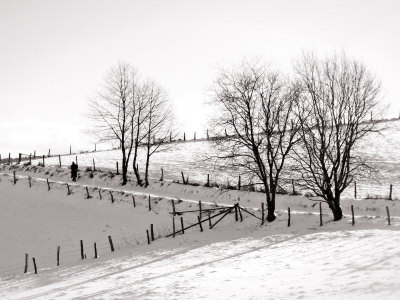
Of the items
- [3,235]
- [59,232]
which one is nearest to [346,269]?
[59,232]

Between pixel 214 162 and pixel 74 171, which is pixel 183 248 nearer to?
pixel 74 171

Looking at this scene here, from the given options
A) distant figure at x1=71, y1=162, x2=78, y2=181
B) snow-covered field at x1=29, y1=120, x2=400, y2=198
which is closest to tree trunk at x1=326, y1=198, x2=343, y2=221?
snow-covered field at x1=29, y1=120, x2=400, y2=198

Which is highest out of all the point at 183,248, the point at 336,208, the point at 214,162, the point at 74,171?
the point at 214,162

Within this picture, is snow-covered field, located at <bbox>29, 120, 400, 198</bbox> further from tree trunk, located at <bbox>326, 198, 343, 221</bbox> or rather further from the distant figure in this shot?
tree trunk, located at <bbox>326, 198, 343, 221</bbox>

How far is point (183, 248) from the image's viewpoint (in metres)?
24.2

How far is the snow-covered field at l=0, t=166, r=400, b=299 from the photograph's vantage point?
14570 mm

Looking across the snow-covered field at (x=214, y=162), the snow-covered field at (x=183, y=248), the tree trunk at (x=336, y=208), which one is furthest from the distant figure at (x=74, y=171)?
the tree trunk at (x=336, y=208)

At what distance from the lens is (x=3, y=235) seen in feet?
106

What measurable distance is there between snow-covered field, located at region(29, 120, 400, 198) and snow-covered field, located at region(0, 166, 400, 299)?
4.06 meters

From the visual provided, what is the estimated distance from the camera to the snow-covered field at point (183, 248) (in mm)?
14570

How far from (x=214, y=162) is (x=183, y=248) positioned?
2551 cm

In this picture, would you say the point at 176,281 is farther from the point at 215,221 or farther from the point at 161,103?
the point at 161,103

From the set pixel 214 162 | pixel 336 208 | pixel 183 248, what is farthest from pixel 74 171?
pixel 336 208

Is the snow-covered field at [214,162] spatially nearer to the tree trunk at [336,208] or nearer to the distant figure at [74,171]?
the distant figure at [74,171]
